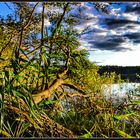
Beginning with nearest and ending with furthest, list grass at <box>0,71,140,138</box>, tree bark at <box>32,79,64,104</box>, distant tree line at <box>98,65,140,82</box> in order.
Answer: grass at <box>0,71,140,138</box> → tree bark at <box>32,79,64,104</box> → distant tree line at <box>98,65,140,82</box>

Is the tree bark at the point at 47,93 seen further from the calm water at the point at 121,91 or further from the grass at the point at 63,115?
the calm water at the point at 121,91

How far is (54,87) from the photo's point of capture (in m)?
1.74

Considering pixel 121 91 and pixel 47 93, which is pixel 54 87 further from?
pixel 121 91

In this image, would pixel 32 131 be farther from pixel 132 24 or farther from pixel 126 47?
pixel 132 24

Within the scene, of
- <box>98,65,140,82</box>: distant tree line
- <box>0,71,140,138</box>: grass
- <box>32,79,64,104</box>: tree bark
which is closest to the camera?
<box>0,71,140,138</box>: grass

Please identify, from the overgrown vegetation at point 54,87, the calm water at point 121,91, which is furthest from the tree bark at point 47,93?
the calm water at point 121,91

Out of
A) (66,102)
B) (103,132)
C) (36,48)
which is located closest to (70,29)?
(36,48)

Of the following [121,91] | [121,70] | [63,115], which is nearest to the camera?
[63,115]

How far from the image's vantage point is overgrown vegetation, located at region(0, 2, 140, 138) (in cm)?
141

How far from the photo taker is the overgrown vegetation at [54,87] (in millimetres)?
1410

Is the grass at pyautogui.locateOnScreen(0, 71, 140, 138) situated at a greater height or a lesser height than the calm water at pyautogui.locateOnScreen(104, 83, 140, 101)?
lesser

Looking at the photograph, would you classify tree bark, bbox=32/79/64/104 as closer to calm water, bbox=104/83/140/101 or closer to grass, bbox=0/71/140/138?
grass, bbox=0/71/140/138

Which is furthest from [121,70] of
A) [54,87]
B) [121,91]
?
[54,87]

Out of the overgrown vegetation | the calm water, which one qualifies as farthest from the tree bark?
the calm water
